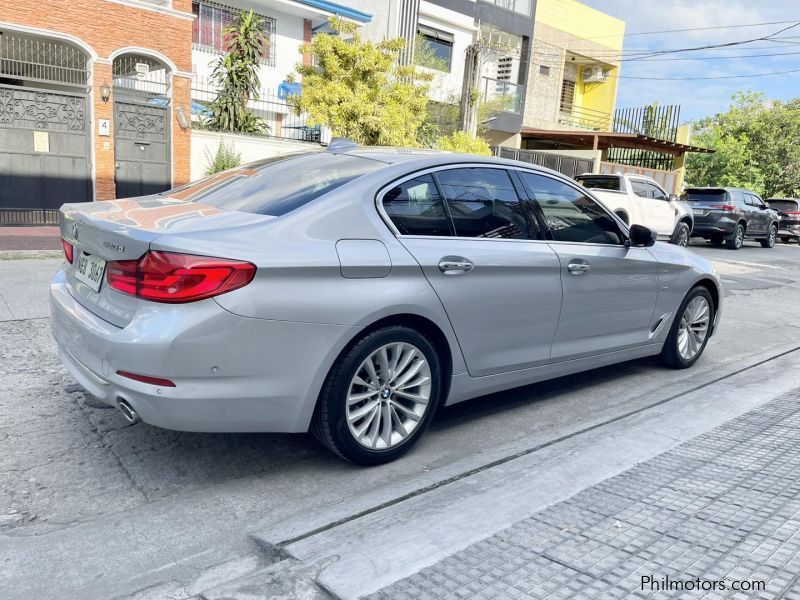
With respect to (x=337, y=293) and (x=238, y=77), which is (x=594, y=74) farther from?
(x=337, y=293)

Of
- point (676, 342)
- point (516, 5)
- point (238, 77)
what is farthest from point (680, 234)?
point (676, 342)

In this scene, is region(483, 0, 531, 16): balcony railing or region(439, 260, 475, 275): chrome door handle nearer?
region(439, 260, 475, 275): chrome door handle

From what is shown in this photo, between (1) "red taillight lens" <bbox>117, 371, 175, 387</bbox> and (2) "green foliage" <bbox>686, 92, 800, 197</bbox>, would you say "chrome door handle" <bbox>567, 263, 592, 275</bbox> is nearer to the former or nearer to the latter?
(1) "red taillight lens" <bbox>117, 371, 175, 387</bbox>

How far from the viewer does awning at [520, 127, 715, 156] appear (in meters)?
27.0

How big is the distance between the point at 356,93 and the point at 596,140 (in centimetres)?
1458

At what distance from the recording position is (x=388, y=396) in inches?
139

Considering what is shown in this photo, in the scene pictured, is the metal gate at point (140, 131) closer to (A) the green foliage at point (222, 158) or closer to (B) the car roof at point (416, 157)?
(A) the green foliage at point (222, 158)

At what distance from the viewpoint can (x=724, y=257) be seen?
18.1 metres

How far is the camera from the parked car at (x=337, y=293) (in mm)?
3000

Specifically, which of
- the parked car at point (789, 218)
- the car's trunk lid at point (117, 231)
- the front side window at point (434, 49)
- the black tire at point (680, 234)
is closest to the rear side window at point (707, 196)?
the black tire at point (680, 234)

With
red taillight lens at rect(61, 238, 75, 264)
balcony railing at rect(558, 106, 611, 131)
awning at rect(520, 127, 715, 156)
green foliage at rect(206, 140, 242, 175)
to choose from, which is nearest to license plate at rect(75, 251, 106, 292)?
red taillight lens at rect(61, 238, 75, 264)

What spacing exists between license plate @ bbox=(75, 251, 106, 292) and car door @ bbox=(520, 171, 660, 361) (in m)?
2.53

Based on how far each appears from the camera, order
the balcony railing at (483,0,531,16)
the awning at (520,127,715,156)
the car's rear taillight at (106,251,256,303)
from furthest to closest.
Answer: the balcony railing at (483,0,531,16), the awning at (520,127,715,156), the car's rear taillight at (106,251,256,303)

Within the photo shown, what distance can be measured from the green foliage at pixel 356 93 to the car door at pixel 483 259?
11.9 m
